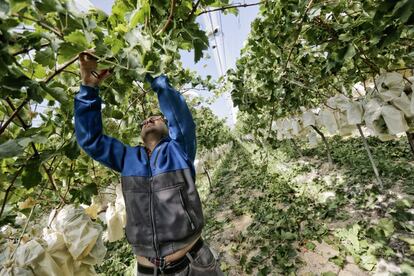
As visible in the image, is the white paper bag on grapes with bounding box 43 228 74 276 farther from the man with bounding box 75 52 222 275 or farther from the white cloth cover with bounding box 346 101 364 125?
the white cloth cover with bounding box 346 101 364 125

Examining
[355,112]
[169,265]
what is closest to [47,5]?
[169,265]

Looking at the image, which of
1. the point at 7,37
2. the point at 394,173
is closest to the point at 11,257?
Result: the point at 7,37

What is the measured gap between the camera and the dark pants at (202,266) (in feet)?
5.57

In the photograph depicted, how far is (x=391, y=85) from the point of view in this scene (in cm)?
217

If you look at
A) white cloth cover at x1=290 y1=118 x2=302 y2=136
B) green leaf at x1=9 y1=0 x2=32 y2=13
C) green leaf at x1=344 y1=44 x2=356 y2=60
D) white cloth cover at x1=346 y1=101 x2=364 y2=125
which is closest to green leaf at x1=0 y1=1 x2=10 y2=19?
green leaf at x1=9 y1=0 x2=32 y2=13

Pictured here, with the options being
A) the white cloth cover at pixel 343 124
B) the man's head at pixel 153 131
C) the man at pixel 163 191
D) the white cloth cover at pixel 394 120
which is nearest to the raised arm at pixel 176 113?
the man at pixel 163 191

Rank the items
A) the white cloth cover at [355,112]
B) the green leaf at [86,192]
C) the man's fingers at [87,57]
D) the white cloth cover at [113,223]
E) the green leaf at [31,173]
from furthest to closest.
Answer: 1. the white cloth cover at [355,112]
2. the white cloth cover at [113,223]
3. the green leaf at [86,192]
4. the green leaf at [31,173]
5. the man's fingers at [87,57]

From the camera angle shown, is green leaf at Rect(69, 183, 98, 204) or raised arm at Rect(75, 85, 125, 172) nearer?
raised arm at Rect(75, 85, 125, 172)

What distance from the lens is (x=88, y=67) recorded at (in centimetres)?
124

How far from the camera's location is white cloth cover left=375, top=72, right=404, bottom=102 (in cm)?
213

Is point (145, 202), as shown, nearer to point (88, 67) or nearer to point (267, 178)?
point (88, 67)

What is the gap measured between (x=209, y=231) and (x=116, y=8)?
4.77 m

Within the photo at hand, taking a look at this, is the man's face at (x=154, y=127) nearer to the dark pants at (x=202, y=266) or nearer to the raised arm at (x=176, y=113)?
the raised arm at (x=176, y=113)

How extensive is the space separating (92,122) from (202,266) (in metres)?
1.17
